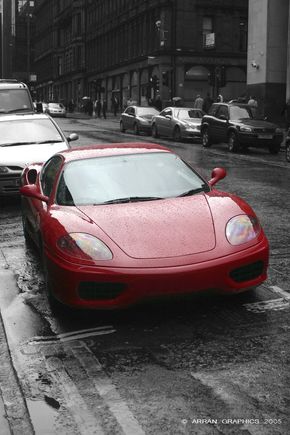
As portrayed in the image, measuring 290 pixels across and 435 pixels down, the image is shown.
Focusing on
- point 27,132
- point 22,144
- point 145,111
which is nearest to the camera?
point 22,144

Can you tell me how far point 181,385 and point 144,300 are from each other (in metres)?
1.14

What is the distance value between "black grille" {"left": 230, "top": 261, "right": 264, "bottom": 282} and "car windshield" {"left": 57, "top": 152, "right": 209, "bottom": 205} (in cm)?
108

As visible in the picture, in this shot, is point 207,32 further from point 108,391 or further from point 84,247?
point 108,391

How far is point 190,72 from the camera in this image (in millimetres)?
54375

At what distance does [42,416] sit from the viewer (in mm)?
3781

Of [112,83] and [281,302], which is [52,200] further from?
[112,83]

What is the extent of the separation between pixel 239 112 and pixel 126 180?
1947cm

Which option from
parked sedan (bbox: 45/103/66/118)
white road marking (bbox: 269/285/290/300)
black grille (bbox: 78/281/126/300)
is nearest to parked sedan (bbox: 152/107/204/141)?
white road marking (bbox: 269/285/290/300)

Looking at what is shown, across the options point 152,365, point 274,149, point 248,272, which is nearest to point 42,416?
point 152,365

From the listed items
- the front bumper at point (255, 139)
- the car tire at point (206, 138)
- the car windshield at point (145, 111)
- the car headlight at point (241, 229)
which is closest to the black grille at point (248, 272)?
the car headlight at point (241, 229)

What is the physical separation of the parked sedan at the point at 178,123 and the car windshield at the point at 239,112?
320 centimetres

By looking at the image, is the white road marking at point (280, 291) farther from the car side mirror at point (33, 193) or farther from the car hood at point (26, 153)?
the car hood at point (26, 153)

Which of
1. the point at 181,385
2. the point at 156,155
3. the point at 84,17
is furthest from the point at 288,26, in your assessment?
the point at 84,17

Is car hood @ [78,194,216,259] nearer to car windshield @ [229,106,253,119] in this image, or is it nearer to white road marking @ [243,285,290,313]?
white road marking @ [243,285,290,313]
